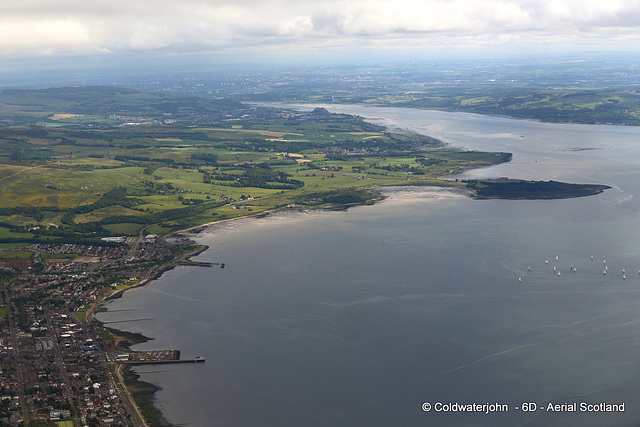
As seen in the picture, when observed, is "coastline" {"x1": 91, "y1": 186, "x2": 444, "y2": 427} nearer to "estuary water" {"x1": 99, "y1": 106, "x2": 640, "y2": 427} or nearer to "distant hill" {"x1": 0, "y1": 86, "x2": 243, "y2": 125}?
"estuary water" {"x1": 99, "y1": 106, "x2": 640, "y2": 427}

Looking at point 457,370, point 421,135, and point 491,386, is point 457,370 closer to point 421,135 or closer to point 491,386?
point 491,386

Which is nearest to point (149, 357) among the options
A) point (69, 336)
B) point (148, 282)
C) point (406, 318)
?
point (69, 336)

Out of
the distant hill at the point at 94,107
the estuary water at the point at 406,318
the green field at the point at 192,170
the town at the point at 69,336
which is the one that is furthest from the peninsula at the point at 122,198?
the distant hill at the point at 94,107

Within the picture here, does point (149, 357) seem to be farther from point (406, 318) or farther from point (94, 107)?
point (94, 107)

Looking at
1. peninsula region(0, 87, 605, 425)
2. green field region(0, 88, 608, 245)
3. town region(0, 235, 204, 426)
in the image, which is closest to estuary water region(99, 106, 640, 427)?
town region(0, 235, 204, 426)

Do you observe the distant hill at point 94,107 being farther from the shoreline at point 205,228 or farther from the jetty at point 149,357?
the jetty at point 149,357

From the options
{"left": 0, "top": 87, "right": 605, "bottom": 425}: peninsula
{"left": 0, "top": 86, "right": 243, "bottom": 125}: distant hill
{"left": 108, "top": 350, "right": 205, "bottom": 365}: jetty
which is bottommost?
{"left": 108, "top": 350, "right": 205, "bottom": 365}: jetty

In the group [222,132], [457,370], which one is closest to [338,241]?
[457,370]
